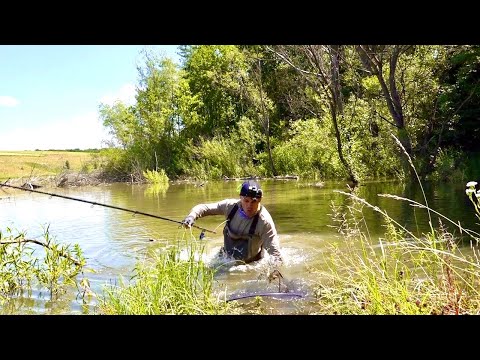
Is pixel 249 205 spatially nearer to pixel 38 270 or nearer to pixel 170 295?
pixel 170 295

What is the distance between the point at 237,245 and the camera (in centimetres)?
691

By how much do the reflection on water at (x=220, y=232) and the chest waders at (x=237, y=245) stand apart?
143mm

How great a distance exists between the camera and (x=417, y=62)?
19.5m

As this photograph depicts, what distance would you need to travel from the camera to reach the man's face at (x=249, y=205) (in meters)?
6.22

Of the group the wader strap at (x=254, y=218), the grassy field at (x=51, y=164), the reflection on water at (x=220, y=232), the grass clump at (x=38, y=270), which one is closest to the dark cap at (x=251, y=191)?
the wader strap at (x=254, y=218)

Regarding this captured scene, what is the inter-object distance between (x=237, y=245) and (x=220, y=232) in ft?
13.3

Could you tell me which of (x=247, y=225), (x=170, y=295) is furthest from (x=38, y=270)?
(x=247, y=225)

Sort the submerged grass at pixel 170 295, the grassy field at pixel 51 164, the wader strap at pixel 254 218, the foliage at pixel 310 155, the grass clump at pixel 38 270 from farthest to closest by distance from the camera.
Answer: the grassy field at pixel 51 164
the foliage at pixel 310 155
the wader strap at pixel 254 218
the grass clump at pixel 38 270
the submerged grass at pixel 170 295

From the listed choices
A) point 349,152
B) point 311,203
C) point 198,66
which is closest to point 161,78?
point 198,66

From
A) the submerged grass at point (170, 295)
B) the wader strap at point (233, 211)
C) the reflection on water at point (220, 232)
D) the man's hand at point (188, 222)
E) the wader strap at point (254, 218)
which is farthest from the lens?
the wader strap at point (233, 211)

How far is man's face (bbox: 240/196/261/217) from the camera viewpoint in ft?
20.4

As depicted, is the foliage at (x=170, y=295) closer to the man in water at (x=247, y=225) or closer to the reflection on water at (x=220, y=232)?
the reflection on water at (x=220, y=232)
